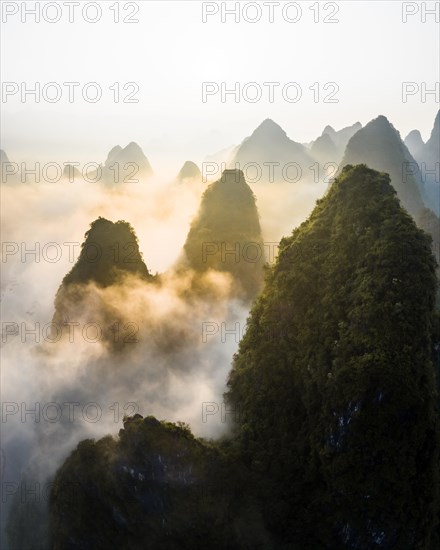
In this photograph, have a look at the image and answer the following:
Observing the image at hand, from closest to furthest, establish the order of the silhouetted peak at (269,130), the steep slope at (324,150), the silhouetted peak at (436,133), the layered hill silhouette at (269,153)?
the layered hill silhouette at (269,153) → the silhouetted peak at (269,130) → the steep slope at (324,150) → the silhouetted peak at (436,133)

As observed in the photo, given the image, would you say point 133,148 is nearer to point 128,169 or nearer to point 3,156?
point 128,169

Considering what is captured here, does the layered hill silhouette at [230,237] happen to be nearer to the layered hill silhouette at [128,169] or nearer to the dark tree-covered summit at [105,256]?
the dark tree-covered summit at [105,256]

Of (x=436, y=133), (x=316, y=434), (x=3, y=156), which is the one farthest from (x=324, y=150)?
(x=3, y=156)

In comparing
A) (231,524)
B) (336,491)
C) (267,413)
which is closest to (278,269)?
(267,413)

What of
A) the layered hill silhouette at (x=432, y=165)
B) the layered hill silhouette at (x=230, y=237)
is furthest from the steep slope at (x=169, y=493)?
the layered hill silhouette at (x=432, y=165)

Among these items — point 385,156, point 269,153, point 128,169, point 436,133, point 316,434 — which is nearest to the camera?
point 316,434

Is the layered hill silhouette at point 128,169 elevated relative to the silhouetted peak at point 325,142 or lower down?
elevated

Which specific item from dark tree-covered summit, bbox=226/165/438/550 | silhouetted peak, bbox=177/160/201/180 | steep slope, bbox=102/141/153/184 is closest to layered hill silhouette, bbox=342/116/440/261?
silhouetted peak, bbox=177/160/201/180
